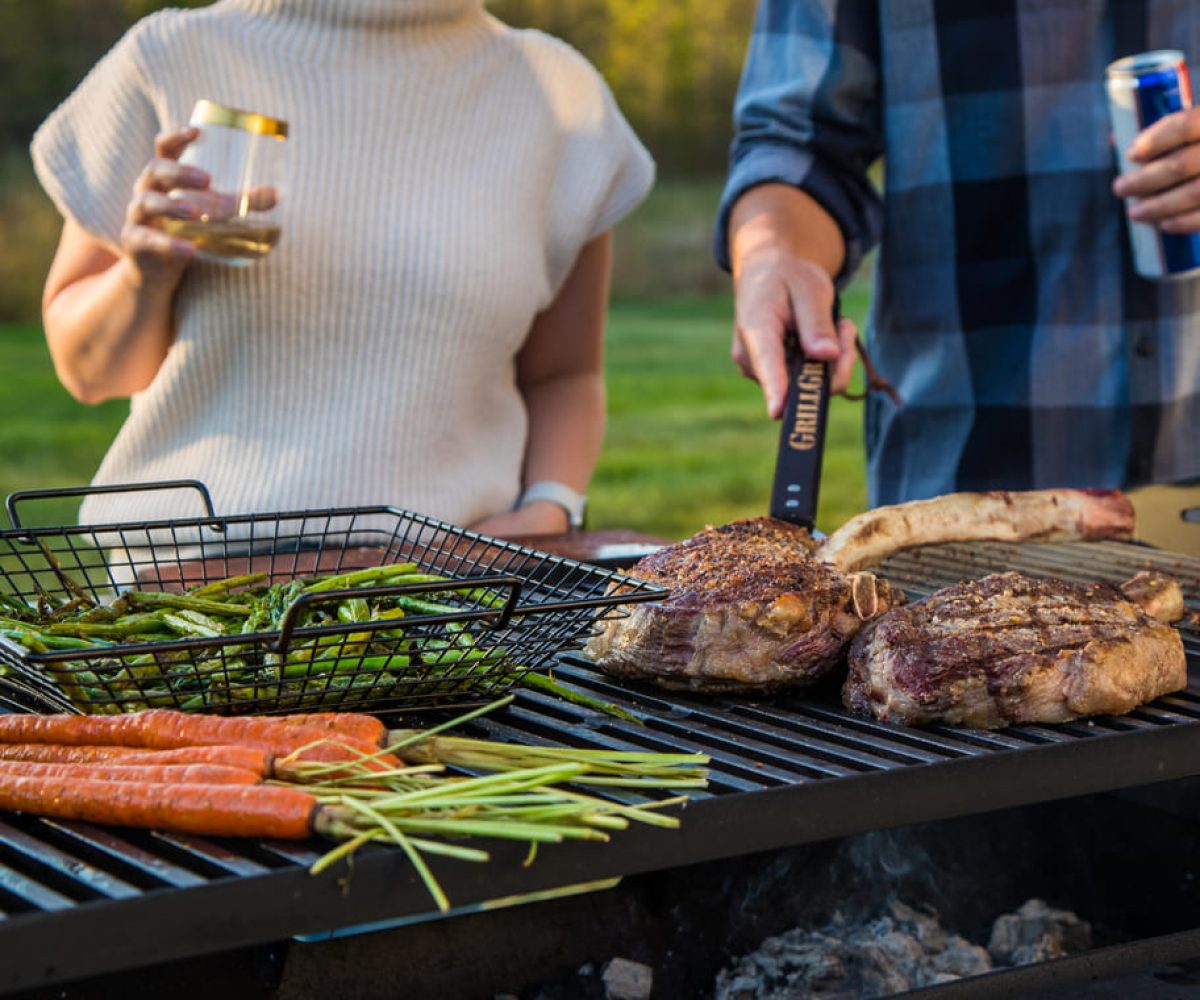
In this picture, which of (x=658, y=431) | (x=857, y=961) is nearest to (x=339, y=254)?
(x=857, y=961)

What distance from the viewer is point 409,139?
3.97m

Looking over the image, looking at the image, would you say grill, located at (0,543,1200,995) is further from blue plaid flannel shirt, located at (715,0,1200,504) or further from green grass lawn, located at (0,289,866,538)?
green grass lawn, located at (0,289,866,538)

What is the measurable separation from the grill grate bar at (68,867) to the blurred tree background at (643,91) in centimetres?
767

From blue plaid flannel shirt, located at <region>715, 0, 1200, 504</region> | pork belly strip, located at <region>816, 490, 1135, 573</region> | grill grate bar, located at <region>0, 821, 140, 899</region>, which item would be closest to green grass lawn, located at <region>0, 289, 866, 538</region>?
blue plaid flannel shirt, located at <region>715, 0, 1200, 504</region>

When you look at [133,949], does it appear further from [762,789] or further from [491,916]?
[491,916]

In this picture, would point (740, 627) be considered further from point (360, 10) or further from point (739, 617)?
point (360, 10)

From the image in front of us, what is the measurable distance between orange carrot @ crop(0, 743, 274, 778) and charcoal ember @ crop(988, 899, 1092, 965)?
4.75 ft

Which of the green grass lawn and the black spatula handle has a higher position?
the black spatula handle

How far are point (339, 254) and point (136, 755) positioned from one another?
2.32m

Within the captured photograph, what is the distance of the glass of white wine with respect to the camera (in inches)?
120

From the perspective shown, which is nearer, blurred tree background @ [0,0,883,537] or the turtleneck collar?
the turtleneck collar

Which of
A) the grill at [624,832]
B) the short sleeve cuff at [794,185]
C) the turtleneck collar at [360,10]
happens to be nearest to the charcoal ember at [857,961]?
the grill at [624,832]

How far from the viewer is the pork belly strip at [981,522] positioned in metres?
2.60

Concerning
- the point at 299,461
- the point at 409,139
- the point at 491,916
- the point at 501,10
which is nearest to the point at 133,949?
the point at 491,916
